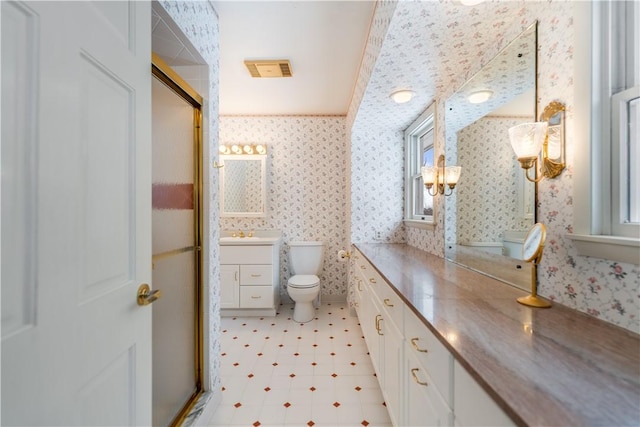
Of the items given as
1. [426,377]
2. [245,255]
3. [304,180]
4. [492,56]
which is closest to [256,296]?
[245,255]

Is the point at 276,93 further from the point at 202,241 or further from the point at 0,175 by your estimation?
the point at 0,175

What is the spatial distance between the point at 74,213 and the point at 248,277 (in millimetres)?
2517

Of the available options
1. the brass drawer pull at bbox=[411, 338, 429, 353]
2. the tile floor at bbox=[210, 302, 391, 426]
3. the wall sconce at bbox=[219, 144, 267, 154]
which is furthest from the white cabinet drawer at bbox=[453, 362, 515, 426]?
the wall sconce at bbox=[219, 144, 267, 154]

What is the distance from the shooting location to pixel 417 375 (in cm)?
99

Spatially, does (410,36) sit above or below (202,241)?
above

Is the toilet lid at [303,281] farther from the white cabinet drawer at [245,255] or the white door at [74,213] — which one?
the white door at [74,213]

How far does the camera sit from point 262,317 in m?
3.02

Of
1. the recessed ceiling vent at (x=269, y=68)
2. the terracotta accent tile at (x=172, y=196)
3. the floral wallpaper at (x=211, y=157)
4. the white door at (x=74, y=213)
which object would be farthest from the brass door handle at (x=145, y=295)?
the recessed ceiling vent at (x=269, y=68)

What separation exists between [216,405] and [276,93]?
9.00 ft

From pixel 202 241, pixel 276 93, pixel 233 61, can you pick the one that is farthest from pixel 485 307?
pixel 276 93

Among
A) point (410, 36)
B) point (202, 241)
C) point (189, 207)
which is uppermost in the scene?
point (410, 36)

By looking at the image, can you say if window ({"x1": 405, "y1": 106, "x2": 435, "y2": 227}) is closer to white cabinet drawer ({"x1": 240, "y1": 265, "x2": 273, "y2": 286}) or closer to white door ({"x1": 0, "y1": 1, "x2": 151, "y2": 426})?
white cabinet drawer ({"x1": 240, "y1": 265, "x2": 273, "y2": 286})

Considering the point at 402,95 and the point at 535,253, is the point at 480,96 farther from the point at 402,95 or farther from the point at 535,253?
the point at 535,253

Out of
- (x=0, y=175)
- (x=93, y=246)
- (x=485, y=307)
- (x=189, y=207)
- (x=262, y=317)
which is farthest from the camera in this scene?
(x=262, y=317)
